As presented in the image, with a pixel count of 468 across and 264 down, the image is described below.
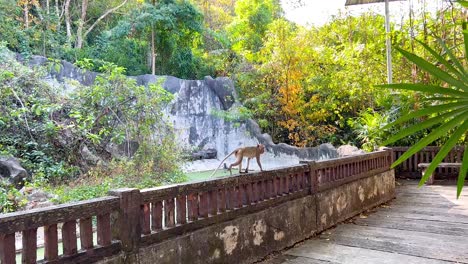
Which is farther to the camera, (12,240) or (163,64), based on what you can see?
(163,64)

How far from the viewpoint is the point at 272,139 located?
10906 mm

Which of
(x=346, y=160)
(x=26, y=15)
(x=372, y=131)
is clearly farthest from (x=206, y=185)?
(x=26, y=15)

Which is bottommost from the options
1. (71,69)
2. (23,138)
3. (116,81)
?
(23,138)

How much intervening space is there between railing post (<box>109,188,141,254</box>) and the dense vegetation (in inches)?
70.5

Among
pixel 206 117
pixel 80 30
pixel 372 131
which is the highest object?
pixel 80 30

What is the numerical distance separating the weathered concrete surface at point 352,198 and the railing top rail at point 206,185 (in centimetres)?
71

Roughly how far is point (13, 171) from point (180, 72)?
308 inches

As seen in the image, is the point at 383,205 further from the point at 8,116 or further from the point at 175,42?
the point at 175,42

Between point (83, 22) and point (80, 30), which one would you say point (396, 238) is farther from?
point (83, 22)

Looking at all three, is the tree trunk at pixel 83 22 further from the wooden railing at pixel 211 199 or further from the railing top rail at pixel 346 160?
the wooden railing at pixel 211 199

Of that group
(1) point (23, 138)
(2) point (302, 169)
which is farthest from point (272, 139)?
(2) point (302, 169)

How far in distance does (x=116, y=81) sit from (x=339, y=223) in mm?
4627

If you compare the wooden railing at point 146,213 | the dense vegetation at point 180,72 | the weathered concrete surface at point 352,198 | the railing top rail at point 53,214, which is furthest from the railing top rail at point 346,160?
the railing top rail at point 53,214

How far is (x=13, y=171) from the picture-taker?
20.3 feet
